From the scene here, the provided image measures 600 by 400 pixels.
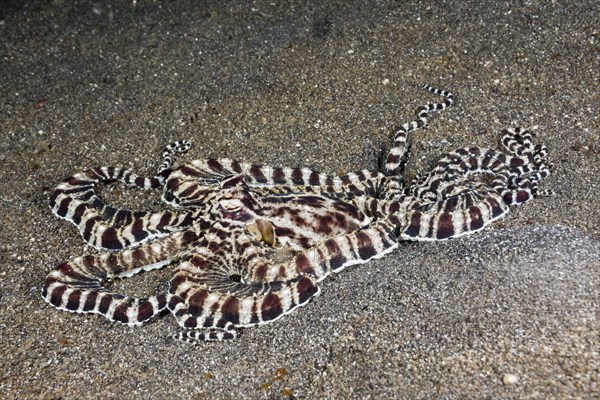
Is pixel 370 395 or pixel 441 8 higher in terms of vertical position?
pixel 441 8

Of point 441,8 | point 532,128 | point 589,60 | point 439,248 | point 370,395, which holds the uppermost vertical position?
point 441,8

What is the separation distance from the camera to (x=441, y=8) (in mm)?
7289

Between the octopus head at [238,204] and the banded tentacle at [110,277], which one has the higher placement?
the octopus head at [238,204]

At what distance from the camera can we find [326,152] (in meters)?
6.11

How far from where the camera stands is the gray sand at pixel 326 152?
157 inches

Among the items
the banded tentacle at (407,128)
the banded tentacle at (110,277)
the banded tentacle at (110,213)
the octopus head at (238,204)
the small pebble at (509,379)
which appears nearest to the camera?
the small pebble at (509,379)

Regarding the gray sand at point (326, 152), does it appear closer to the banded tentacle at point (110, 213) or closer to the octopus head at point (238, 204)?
the banded tentacle at point (110, 213)

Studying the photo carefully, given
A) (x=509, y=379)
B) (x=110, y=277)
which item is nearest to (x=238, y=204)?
(x=110, y=277)

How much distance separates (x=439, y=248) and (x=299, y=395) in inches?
68.1

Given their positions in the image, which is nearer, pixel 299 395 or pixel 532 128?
pixel 299 395

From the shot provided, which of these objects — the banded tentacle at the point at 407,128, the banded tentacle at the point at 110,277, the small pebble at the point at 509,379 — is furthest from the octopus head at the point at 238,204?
the small pebble at the point at 509,379

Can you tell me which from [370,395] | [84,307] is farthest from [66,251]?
[370,395]

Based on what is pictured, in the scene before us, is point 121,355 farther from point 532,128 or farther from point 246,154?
point 532,128

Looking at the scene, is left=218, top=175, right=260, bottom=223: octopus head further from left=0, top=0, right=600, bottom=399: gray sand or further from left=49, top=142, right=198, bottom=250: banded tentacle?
left=0, top=0, right=600, bottom=399: gray sand
